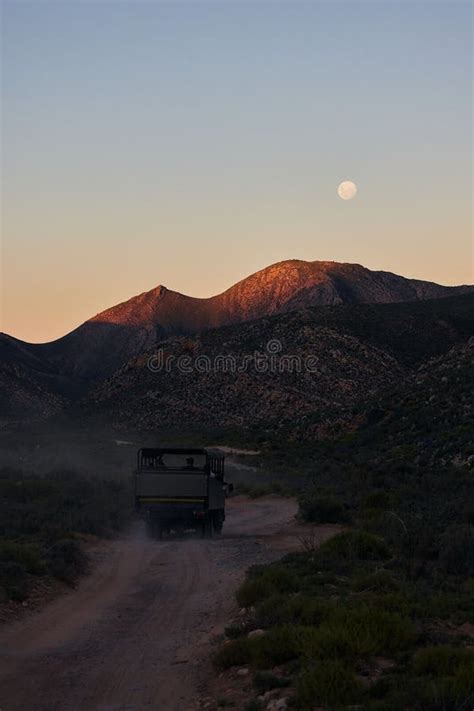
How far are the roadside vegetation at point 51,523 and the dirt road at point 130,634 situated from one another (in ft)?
2.43

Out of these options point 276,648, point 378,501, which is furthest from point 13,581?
point 378,501

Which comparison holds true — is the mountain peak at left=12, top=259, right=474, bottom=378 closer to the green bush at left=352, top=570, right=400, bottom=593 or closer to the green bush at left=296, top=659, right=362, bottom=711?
the green bush at left=352, top=570, right=400, bottom=593

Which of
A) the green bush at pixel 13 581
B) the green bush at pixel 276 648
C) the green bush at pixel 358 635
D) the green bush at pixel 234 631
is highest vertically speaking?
the green bush at pixel 358 635

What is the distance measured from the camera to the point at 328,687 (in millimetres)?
9320

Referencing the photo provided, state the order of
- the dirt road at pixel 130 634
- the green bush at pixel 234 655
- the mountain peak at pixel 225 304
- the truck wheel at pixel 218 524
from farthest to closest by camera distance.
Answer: the mountain peak at pixel 225 304 → the truck wheel at pixel 218 524 → the green bush at pixel 234 655 → the dirt road at pixel 130 634

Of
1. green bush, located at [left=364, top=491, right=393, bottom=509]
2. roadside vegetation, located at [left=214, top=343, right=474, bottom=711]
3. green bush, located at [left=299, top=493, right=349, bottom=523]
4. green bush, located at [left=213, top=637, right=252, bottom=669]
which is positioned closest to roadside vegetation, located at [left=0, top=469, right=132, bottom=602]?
roadside vegetation, located at [left=214, top=343, right=474, bottom=711]

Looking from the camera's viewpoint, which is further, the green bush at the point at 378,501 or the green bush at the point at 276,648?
the green bush at the point at 378,501

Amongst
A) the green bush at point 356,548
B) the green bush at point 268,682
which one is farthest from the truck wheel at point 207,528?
the green bush at point 268,682

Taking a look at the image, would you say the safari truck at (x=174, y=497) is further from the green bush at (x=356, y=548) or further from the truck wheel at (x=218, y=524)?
the green bush at (x=356, y=548)

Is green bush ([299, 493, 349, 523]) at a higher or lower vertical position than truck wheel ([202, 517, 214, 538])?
higher

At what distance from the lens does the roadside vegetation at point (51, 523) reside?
60.4 ft

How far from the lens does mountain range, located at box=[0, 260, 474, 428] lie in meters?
148

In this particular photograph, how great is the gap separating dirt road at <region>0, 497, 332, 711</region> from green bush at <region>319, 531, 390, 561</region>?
1952 millimetres

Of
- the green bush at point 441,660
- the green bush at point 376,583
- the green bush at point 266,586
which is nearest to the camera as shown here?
the green bush at point 441,660
